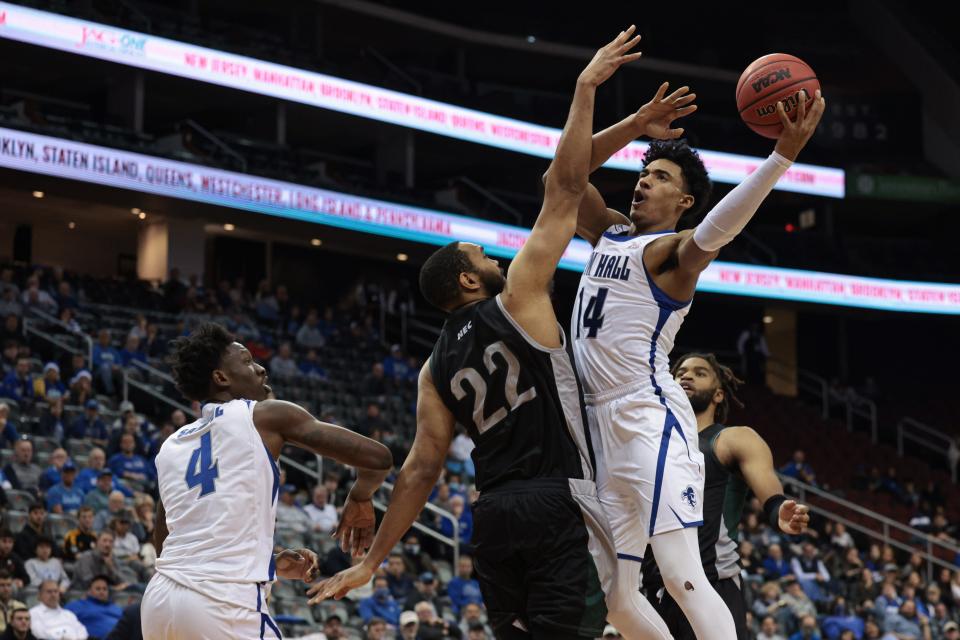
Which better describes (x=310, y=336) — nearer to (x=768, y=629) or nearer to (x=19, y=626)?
(x=768, y=629)

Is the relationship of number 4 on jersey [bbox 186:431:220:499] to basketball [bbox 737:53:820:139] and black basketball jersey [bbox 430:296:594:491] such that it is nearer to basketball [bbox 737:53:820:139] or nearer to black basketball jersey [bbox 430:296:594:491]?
black basketball jersey [bbox 430:296:594:491]

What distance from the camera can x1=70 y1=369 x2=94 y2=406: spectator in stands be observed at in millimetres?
15281

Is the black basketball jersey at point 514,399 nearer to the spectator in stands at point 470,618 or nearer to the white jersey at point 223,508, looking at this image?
the white jersey at point 223,508

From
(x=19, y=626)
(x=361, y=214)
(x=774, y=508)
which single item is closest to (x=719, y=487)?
(x=774, y=508)

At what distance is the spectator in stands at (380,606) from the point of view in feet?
42.4

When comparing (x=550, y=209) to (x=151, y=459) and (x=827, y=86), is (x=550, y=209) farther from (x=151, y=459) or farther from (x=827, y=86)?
(x=827, y=86)

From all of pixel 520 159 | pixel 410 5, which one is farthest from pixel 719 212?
pixel 410 5

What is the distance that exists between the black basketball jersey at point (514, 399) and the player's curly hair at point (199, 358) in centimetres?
94

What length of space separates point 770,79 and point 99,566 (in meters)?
8.20

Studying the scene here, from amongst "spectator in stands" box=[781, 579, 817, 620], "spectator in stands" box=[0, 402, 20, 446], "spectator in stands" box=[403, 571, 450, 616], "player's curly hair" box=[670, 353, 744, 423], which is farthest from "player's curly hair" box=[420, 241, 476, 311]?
"spectator in stands" box=[781, 579, 817, 620]

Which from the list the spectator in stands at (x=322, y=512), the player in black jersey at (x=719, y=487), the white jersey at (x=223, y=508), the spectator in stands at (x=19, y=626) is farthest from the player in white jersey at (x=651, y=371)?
the spectator in stands at (x=322, y=512)

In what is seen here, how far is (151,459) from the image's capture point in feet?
48.0

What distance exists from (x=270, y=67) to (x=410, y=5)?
9639mm

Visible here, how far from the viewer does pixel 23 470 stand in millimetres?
13008
